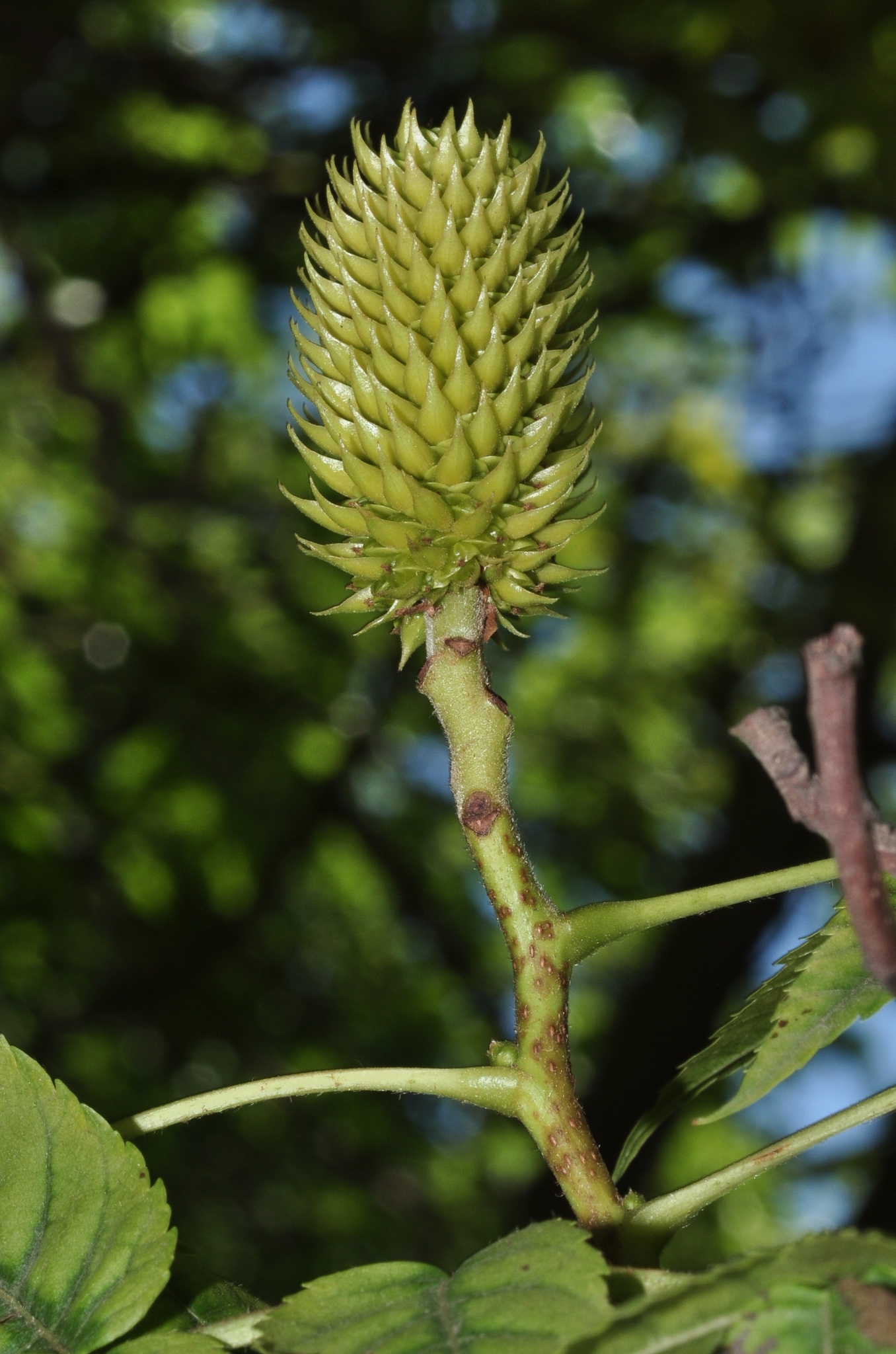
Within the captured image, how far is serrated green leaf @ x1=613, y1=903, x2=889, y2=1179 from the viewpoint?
110cm

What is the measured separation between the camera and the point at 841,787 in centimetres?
79

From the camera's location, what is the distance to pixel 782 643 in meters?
6.84

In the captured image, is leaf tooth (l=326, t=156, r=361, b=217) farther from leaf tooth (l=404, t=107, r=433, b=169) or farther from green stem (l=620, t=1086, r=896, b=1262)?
green stem (l=620, t=1086, r=896, b=1262)

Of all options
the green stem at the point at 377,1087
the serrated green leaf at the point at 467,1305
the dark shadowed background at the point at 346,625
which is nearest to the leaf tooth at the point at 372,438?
the green stem at the point at 377,1087

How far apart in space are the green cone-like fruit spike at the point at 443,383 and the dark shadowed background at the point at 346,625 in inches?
135

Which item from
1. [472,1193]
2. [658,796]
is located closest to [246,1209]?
[472,1193]

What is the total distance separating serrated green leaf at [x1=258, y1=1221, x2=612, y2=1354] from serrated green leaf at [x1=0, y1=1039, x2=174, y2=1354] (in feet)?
0.57

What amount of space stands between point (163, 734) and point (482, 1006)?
252cm

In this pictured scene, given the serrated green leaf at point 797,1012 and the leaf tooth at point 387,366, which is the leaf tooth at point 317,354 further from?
the serrated green leaf at point 797,1012

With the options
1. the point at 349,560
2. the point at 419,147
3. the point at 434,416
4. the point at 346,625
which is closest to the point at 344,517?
the point at 349,560

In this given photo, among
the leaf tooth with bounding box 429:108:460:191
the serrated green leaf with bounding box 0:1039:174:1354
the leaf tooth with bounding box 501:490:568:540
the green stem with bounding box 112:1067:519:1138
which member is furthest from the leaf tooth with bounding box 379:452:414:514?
the serrated green leaf with bounding box 0:1039:174:1354

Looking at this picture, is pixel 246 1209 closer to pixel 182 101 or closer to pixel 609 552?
pixel 609 552

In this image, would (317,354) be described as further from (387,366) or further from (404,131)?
(404,131)

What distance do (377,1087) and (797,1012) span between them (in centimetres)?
41
